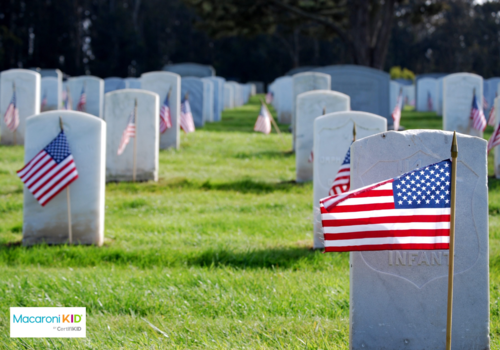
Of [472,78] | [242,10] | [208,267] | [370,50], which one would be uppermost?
[242,10]

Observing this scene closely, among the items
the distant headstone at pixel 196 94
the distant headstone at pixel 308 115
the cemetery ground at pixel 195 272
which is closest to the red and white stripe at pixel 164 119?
the cemetery ground at pixel 195 272

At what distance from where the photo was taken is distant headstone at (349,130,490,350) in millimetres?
3590

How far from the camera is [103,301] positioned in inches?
182

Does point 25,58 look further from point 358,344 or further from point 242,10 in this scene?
point 358,344

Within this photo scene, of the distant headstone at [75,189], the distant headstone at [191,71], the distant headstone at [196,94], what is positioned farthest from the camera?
the distant headstone at [191,71]

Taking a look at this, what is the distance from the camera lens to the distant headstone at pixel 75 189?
6426 mm

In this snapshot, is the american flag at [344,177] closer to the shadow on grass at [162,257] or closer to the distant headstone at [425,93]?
the shadow on grass at [162,257]

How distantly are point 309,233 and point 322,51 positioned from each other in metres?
60.3

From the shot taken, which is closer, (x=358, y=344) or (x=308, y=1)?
(x=358, y=344)

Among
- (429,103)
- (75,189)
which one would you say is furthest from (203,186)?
(429,103)

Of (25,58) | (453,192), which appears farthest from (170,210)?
(25,58)

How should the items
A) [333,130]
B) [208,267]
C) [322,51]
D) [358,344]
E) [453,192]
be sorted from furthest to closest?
1. [322,51]
2. [333,130]
3. [208,267]
4. [358,344]
5. [453,192]

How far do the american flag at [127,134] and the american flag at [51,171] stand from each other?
111 inches

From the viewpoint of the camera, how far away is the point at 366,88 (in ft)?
51.2
